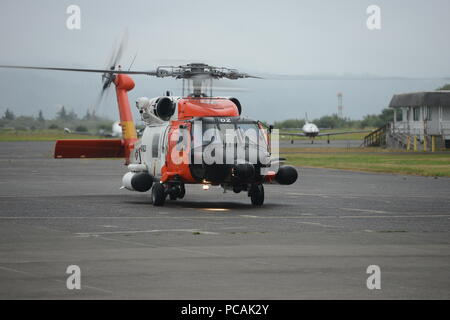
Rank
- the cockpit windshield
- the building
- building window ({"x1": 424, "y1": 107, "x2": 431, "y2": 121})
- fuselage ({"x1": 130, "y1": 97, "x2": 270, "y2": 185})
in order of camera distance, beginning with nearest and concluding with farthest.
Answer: fuselage ({"x1": 130, "y1": 97, "x2": 270, "y2": 185})
the cockpit windshield
the building
building window ({"x1": 424, "y1": 107, "x2": 431, "y2": 121})

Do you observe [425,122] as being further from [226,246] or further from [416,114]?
[226,246]

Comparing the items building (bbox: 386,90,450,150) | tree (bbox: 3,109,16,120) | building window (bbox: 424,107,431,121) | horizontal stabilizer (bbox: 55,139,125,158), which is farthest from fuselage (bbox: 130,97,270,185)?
building window (bbox: 424,107,431,121)

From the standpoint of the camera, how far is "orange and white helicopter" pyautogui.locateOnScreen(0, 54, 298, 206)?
949 inches

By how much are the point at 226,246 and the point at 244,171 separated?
737cm

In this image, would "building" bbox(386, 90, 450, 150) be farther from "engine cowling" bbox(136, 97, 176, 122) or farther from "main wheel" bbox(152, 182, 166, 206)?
"main wheel" bbox(152, 182, 166, 206)

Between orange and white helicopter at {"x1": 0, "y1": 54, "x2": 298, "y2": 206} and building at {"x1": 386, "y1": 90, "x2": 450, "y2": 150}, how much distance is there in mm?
47886

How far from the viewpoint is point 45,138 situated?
137 m

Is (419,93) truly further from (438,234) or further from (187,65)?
(438,234)

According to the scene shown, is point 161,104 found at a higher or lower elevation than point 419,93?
lower

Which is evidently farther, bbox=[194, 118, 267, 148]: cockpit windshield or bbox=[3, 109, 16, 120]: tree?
bbox=[3, 109, 16, 120]: tree

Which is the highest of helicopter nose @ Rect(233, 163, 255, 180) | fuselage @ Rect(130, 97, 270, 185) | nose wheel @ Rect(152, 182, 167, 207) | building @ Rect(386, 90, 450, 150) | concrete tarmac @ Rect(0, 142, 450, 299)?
building @ Rect(386, 90, 450, 150)

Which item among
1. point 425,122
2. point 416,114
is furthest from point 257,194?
point 416,114

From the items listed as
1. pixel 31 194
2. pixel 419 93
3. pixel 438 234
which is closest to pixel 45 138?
pixel 419 93
